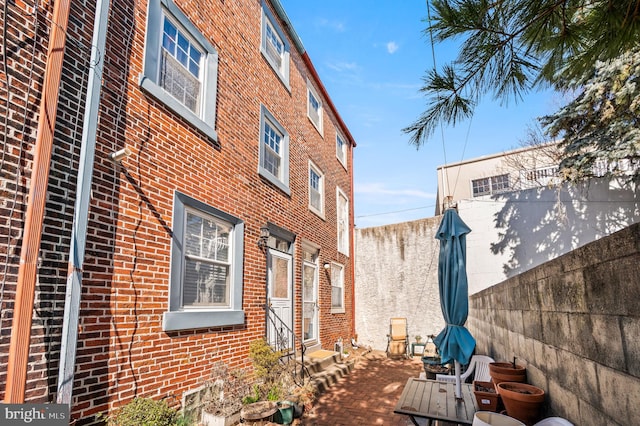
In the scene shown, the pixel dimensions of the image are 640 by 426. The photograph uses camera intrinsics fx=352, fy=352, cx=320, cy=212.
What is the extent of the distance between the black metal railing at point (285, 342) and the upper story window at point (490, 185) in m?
11.6

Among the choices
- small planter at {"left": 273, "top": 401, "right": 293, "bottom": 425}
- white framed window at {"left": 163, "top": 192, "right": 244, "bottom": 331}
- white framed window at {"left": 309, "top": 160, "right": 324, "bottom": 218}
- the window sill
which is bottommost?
small planter at {"left": 273, "top": 401, "right": 293, "bottom": 425}

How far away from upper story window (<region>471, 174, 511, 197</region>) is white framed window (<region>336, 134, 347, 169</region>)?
6.33 m

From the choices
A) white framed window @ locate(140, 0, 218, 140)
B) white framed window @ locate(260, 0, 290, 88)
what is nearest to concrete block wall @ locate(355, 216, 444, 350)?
white framed window @ locate(260, 0, 290, 88)

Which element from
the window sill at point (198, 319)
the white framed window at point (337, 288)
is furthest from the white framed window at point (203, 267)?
the white framed window at point (337, 288)

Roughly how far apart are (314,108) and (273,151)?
3979 millimetres

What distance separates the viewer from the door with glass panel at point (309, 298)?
353 inches

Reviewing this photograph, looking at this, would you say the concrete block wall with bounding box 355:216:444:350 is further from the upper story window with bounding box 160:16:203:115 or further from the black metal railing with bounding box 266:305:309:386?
the upper story window with bounding box 160:16:203:115

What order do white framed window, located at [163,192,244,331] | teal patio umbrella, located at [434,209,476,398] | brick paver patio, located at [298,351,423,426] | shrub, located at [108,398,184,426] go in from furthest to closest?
brick paver patio, located at [298,351,423,426] → white framed window, located at [163,192,244,331] → teal patio umbrella, located at [434,209,476,398] → shrub, located at [108,398,184,426]

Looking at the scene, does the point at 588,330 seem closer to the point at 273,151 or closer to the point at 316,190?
the point at 273,151

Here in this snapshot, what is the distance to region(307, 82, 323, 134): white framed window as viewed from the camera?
1078 cm

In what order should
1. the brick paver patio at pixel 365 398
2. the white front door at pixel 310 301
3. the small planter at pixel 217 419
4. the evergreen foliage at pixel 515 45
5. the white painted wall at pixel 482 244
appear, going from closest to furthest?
the evergreen foliage at pixel 515 45 < the small planter at pixel 217 419 < the brick paver patio at pixel 365 398 < the white front door at pixel 310 301 < the white painted wall at pixel 482 244

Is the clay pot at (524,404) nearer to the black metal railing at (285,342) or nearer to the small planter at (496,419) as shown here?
the small planter at (496,419)

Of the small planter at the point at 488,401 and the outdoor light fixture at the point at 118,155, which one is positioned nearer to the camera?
the small planter at the point at 488,401

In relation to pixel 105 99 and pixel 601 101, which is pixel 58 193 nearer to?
pixel 105 99
